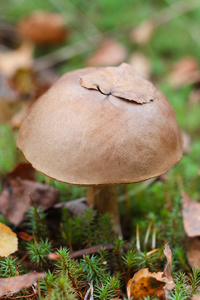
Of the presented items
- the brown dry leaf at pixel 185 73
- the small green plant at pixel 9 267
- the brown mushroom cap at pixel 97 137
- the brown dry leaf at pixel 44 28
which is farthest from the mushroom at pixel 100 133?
the brown dry leaf at pixel 44 28

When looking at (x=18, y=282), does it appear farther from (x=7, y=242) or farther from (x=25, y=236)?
(x=25, y=236)

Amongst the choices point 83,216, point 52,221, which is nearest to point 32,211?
point 52,221

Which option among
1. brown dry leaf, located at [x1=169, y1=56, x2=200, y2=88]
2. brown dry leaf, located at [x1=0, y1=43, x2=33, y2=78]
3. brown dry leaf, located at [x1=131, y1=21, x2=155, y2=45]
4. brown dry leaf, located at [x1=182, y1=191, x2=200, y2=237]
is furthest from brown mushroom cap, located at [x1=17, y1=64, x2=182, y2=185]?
brown dry leaf, located at [x1=131, y1=21, x2=155, y2=45]

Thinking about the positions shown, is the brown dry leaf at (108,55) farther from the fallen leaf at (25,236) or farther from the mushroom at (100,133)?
the fallen leaf at (25,236)

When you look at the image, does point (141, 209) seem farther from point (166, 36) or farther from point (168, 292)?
point (166, 36)

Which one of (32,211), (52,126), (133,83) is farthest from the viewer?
(32,211)

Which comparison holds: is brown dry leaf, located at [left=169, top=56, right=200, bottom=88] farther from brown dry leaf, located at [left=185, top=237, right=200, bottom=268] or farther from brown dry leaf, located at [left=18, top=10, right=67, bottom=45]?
brown dry leaf, located at [left=185, top=237, right=200, bottom=268]
